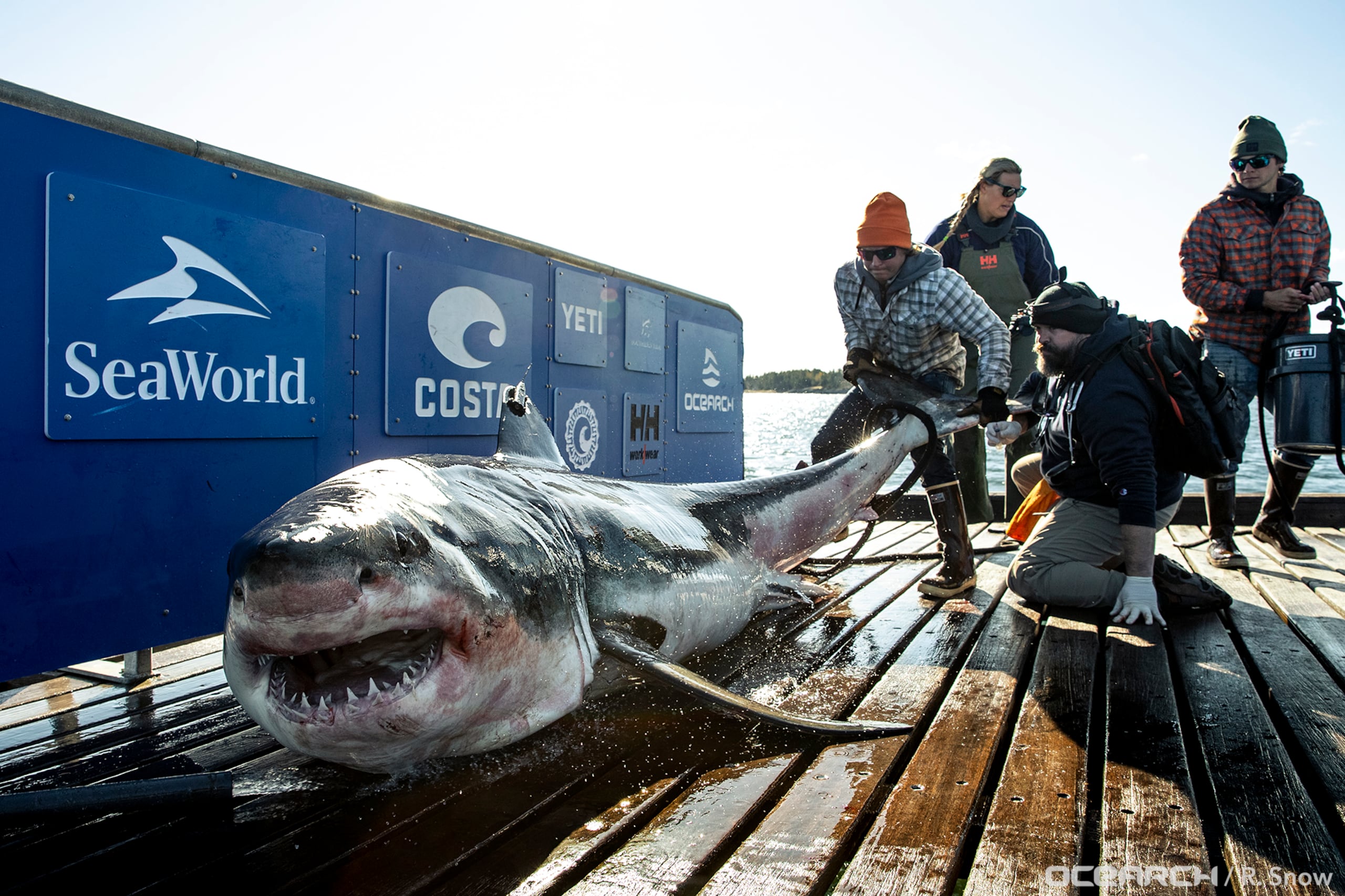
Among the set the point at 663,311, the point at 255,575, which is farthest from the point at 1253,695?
the point at 663,311

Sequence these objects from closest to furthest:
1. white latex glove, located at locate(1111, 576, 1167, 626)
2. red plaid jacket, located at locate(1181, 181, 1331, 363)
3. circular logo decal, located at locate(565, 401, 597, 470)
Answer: white latex glove, located at locate(1111, 576, 1167, 626), red plaid jacket, located at locate(1181, 181, 1331, 363), circular logo decal, located at locate(565, 401, 597, 470)

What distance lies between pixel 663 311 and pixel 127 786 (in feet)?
17.7

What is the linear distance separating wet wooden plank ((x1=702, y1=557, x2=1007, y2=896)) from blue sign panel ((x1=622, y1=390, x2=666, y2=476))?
127 inches

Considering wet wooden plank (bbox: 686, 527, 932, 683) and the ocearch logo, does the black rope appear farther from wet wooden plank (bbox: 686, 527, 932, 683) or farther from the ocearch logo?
the ocearch logo

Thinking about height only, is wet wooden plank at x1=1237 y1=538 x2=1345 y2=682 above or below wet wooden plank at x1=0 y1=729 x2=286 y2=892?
above

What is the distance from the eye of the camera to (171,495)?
331 cm

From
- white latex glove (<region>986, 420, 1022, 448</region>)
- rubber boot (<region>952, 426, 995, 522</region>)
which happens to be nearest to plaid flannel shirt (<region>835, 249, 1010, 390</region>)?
white latex glove (<region>986, 420, 1022, 448</region>)

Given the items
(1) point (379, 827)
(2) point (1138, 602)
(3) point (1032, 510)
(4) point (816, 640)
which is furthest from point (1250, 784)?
(3) point (1032, 510)

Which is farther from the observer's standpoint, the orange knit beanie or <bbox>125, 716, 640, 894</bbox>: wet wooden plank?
the orange knit beanie

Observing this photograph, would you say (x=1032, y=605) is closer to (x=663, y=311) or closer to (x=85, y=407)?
(x=663, y=311)

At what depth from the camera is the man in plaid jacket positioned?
5180mm

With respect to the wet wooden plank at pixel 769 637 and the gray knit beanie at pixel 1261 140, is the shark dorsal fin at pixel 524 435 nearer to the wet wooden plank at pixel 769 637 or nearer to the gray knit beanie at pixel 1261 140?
the wet wooden plank at pixel 769 637

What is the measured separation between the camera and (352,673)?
73.7 inches

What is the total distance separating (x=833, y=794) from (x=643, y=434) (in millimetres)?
4636
